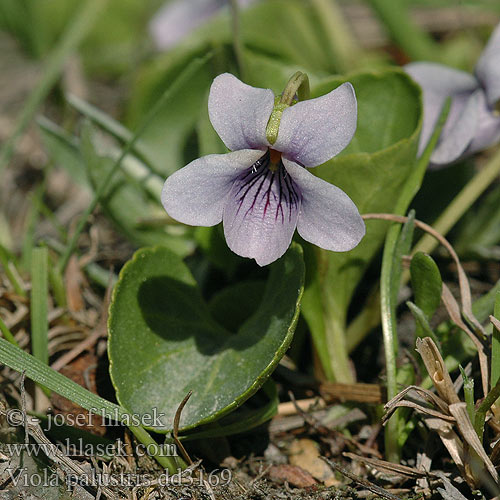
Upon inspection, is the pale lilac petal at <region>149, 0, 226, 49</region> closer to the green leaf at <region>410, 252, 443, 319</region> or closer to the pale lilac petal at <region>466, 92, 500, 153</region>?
the pale lilac petal at <region>466, 92, 500, 153</region>

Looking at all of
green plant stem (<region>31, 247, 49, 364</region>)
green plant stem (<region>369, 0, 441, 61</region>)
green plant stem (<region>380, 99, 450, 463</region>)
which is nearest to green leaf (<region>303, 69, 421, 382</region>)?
green plant stem (<region>380, 99, 450, 463</region>)

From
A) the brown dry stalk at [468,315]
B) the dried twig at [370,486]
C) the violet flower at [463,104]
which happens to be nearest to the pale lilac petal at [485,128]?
the violet flower at [463,104]

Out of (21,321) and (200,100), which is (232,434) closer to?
(21,321)

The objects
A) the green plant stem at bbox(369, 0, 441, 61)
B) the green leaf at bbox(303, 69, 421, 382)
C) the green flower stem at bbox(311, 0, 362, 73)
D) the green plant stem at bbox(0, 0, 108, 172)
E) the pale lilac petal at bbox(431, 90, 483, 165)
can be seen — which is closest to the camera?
the green leaf at bbox(303, 69, 421, 382)

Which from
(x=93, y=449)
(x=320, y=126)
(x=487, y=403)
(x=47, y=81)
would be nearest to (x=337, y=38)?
Result: (x=47, y=81)

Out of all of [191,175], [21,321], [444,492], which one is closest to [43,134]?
[21,321]

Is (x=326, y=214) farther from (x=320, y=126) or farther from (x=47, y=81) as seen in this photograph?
(x=47, y=81)

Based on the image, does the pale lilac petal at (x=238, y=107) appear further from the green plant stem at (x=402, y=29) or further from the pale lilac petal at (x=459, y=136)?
the green plant stem at (x=402, y=29)
